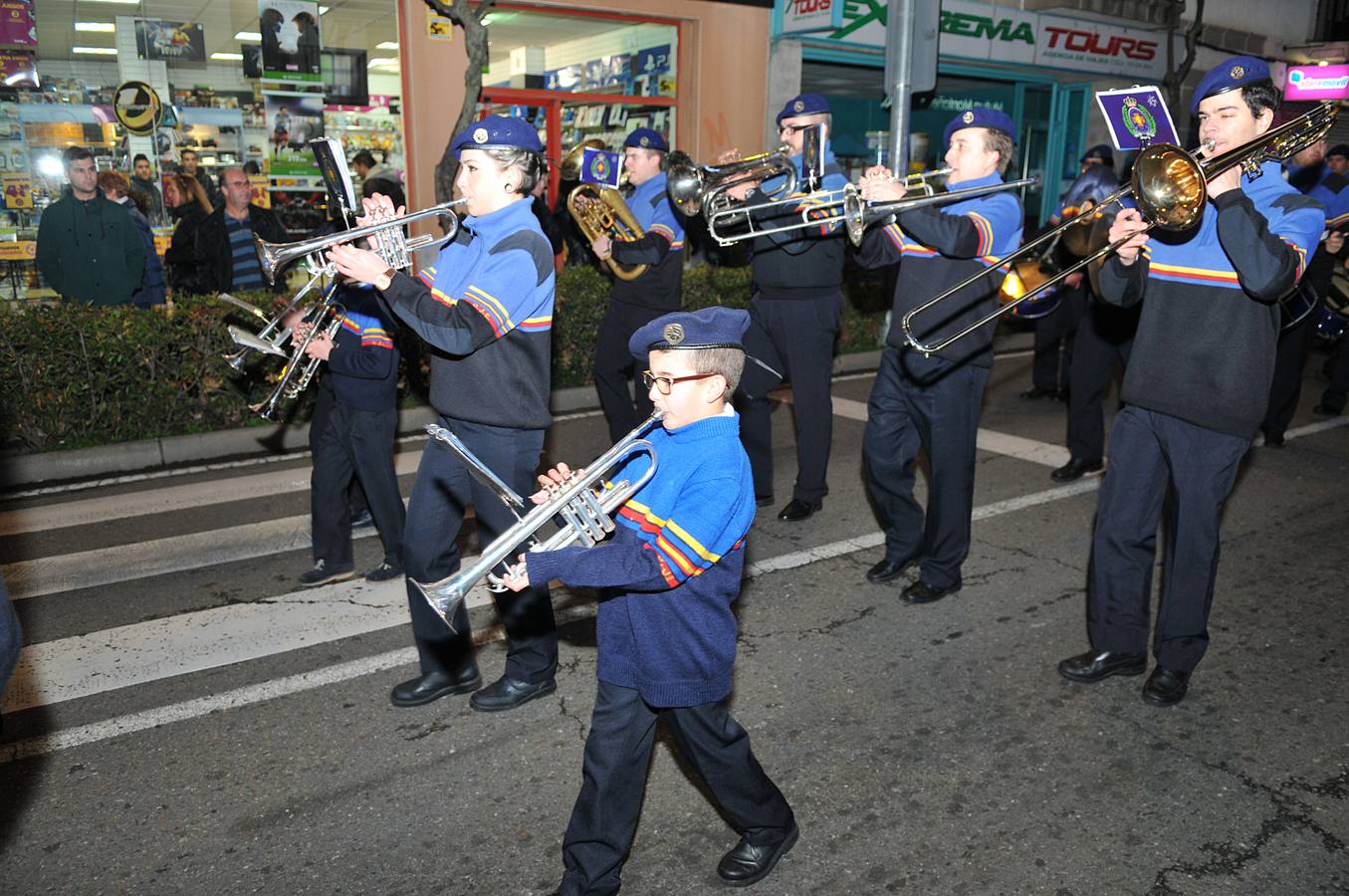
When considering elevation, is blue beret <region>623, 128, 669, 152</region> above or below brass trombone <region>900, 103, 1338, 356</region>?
above

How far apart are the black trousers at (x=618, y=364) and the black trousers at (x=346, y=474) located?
1.92 metres

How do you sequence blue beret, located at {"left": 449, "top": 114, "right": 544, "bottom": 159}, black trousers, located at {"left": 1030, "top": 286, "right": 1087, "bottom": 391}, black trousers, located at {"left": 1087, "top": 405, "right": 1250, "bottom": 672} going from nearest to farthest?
blue beret, located at {"left": 449, "top": 114, "right": 544, "bottom": 159}, black trousers, located at {"left": 1087, "top": 405, "right": 1250, "bottom": 672}, black trousers, located at {"left": 1030, "top": 286, "right": 1087, "bottom": 391}

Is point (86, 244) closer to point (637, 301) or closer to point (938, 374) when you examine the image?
point (637, 301)

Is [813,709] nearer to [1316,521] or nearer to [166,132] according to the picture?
[1316,521]

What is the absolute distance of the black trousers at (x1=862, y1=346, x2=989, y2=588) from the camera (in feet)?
16.8

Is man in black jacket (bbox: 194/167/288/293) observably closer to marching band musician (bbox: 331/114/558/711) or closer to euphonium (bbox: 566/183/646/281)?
euphonium (bbox: 566/183/646/281)

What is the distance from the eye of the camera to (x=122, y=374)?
7.56 m

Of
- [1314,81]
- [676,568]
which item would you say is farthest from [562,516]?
[1314,81]

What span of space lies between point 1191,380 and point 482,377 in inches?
102

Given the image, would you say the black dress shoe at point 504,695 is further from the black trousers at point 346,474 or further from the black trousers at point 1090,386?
the black trousers at point 1090,386

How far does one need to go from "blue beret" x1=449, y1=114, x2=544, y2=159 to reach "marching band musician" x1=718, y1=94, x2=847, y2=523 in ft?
8.74

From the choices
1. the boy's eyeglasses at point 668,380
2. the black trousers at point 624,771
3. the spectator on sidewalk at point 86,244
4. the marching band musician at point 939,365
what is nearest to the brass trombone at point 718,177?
the marching band musician at point 939,365

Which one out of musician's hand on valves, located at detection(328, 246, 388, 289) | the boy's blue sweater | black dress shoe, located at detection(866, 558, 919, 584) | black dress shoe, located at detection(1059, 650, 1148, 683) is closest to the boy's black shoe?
musician's hand on valves, located at detection(328, 246, 388, 289)

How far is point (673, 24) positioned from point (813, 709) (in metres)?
10.6
